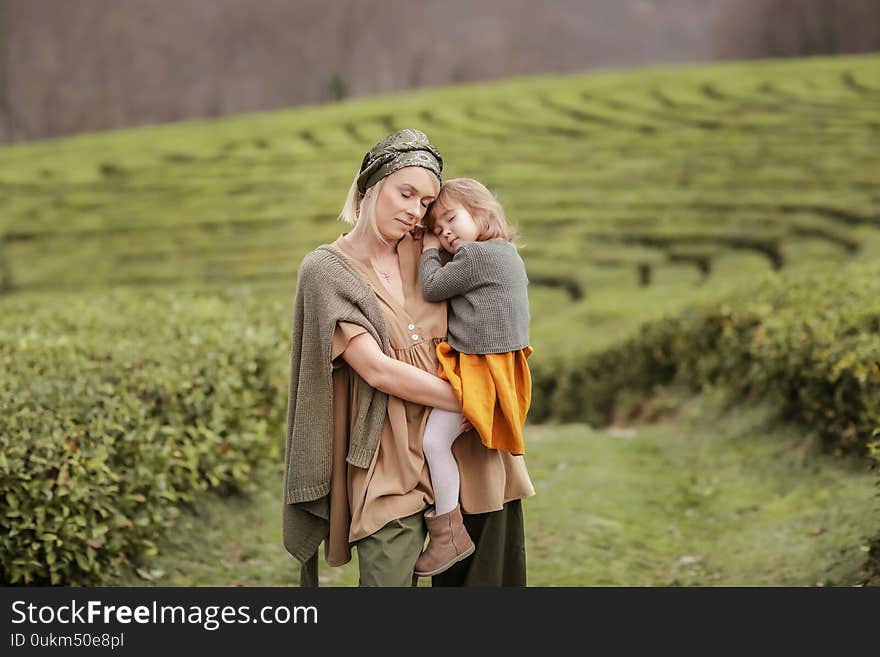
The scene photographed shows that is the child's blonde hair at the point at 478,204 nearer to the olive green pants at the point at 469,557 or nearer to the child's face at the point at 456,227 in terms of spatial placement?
the child's face at the point at 456,227

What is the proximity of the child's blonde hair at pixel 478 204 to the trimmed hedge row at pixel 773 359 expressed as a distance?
1.83m

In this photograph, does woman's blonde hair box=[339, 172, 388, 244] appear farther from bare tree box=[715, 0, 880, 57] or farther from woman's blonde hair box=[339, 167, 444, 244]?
bare tree box=[715, 0, 880, 57]

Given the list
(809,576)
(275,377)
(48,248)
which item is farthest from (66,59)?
(809,576)

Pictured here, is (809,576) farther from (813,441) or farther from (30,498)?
(30,498)

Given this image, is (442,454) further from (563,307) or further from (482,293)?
(563,307)

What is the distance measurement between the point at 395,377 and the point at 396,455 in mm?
212

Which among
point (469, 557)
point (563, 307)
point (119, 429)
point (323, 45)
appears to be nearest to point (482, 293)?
point (469, 557)

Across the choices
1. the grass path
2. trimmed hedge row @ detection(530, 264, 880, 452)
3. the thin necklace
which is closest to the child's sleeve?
the thin necklace

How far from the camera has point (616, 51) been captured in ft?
63.0

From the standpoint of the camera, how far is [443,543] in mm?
2367

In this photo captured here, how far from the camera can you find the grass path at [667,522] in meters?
3.99

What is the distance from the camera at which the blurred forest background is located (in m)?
17.9

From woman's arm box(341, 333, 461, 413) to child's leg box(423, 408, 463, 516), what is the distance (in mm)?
49

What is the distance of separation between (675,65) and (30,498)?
18.2 m
